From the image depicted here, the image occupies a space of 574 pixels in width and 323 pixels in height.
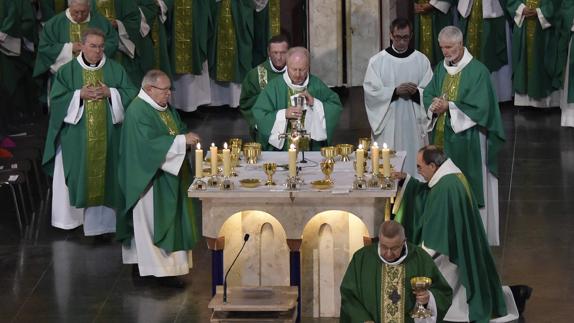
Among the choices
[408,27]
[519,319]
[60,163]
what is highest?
[408,27]

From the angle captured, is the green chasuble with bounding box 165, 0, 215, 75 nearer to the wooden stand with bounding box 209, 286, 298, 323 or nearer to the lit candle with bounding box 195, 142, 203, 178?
the lit candle with bounding box 195, 142, 203, 178

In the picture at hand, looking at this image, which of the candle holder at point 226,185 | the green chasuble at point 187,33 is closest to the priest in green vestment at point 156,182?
the candle holder at point 226,185

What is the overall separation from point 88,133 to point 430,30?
644 cm

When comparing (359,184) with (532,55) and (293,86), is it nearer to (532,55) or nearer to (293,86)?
(293,86)

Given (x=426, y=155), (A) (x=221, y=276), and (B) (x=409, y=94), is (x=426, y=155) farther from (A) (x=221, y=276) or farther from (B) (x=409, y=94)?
(B) (x=409, y=94)

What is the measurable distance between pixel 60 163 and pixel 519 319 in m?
4.78

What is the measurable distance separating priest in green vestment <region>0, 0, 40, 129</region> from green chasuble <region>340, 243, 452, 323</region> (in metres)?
8.30

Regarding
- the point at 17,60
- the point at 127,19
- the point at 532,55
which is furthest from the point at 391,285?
the point at 532,55

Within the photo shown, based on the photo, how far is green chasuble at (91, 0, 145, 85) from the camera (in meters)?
17.4

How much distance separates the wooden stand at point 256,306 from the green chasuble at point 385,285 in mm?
694

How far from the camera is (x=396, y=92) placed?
14641 millimetres

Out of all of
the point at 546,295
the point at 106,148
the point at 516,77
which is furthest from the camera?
the point at 516,77

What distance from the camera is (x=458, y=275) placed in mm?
11742

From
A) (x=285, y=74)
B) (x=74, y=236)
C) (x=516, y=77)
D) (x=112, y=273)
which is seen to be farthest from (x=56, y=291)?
(x=516, y=77)
